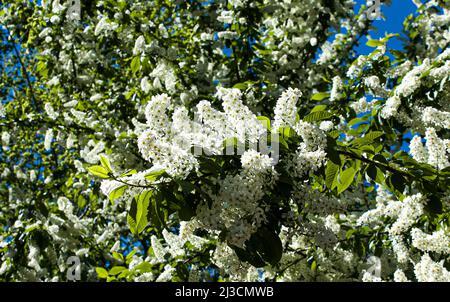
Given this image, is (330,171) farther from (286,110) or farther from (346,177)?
(286,110)

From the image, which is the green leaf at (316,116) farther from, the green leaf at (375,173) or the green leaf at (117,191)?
the green leaf at (117,191)

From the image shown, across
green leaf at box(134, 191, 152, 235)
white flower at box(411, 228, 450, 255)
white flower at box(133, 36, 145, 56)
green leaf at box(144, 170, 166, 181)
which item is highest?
white flower at box(133, 36, 145, 56)

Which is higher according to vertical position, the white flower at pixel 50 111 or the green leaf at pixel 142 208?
the white flower at pixel 50 111

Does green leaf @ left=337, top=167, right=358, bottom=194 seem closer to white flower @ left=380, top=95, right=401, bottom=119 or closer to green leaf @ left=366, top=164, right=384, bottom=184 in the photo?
green leaf @ left=366, top=164, right=384, bottom=184

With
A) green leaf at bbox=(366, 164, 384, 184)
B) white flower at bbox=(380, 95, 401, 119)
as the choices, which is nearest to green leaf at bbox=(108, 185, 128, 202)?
green leaf at bbox=(366, 164, 384, 184)

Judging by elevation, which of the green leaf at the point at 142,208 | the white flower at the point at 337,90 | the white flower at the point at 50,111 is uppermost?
the white flower at the point at 50,111

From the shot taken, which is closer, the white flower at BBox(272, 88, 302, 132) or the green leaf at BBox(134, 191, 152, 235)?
the green leaf at BBox(134, 191, 152, 235)

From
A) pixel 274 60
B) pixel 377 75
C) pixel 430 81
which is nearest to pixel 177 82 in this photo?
pixel 274 60

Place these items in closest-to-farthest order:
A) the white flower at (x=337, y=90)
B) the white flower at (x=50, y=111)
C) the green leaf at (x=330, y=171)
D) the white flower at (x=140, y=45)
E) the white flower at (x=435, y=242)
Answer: the green leaf at (x=330, y=171)
the white flower at (x=435, y=242)
the white flower at (x=337, y=90)
the white flower at (x=140, y=45)
the white flower at (x=50, y=111)

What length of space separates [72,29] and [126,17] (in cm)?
114

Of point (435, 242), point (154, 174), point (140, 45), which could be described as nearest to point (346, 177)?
point (154, 174)

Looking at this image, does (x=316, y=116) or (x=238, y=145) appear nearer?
(x=238, y=145)

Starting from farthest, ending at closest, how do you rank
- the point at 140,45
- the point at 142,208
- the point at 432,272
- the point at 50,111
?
the point at 50,111, the point at 140,45, the point at 432,272, the point at 142,208

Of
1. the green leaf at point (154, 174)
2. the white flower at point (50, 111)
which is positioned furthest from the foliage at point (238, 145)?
the white flower at point (50, 111)
